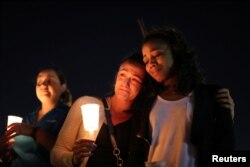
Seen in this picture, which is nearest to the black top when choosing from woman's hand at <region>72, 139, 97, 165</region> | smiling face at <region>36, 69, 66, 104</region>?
woman's hand at <region>72, 139, 97, 165</region>

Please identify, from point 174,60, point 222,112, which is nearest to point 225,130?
point 222,112

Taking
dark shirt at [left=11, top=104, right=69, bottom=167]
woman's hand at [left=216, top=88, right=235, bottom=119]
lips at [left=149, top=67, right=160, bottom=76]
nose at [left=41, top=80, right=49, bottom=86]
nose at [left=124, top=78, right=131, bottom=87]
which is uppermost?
nose at [left=41, top=80, right=49, bottom=86]

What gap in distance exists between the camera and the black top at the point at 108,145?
9.68 feet

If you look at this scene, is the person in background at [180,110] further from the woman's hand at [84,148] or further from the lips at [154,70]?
the woman's hand at [84,148]

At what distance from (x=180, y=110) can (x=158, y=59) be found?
45 cm

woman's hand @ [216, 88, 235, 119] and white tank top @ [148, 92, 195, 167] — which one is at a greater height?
woman's hand @ [216, 88, 235, 119]

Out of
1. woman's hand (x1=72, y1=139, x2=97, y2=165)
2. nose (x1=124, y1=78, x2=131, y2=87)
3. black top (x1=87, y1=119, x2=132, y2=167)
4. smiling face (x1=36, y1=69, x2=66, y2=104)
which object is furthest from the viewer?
smiling face (x1=36, y1=69, x2=66, y2=104)

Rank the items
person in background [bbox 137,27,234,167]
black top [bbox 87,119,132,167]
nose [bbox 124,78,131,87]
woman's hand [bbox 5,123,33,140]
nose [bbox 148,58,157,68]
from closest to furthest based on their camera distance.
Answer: person in background [bbox 137,27,234,167]
nose [bbox 148,58,157,68]
black top [bbox 87,119,132,167]
nose [bbox 124,78,131,87]
woman's hand [bbox 5,123,33,140]

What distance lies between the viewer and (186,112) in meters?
2.69

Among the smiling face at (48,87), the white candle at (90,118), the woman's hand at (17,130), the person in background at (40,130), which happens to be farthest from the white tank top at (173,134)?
the smiling face at (48,87)

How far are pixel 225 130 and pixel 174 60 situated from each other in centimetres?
75

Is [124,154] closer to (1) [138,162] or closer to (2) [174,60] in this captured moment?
(1) [138,162]

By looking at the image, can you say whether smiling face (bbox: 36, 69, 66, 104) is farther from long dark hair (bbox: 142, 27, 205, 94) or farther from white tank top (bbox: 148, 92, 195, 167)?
white tank top (bbox: 148, 92, 195, 167)

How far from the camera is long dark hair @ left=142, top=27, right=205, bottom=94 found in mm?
2881
